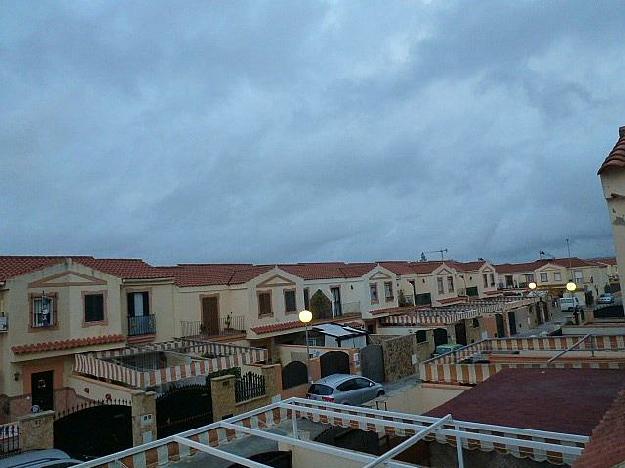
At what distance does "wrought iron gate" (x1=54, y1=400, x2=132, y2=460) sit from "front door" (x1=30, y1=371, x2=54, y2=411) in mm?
6315

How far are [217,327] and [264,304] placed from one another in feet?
10.7

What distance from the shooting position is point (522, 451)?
6.62m

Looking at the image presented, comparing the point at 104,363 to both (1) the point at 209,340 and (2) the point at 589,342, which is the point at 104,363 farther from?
(2) the point at 589,342

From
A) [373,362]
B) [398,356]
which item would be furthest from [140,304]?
[398,356]

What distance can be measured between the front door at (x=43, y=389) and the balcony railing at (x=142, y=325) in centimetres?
446

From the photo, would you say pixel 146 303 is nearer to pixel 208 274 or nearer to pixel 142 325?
pixel 142 325

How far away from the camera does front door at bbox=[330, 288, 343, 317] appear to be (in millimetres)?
36237

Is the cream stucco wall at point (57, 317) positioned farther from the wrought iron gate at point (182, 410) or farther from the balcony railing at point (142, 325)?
the wrought iron gate at point (182, 410)

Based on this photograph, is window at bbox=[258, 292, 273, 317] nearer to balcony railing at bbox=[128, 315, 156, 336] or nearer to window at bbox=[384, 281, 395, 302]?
balcony railing at bbox=[128, 315, 156, 336]

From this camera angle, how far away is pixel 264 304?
2925 centimetres

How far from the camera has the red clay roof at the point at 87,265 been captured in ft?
67.5

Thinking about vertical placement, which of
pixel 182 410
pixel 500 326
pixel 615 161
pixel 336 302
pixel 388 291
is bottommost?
pixel 500 326

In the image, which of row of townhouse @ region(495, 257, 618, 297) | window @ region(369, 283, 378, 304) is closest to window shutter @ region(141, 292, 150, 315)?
window @ region(369, 283, 378, 304)

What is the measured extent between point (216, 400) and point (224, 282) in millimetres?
13431
